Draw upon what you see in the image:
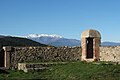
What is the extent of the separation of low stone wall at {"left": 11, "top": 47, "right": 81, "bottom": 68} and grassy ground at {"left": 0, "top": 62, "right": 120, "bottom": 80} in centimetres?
302

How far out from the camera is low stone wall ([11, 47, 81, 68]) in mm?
27031

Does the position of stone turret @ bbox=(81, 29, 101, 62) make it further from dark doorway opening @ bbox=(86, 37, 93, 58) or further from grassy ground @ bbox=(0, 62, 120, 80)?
grassy ground @ bbox=(0, 62, 120, 80)

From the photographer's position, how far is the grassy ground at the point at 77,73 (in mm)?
20156

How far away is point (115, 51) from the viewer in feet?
86.9

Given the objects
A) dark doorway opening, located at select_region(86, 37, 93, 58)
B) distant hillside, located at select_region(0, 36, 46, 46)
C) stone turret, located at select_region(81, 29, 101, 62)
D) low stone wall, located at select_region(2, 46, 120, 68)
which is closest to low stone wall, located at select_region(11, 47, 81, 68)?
low stone wall, located at select_region(2, 46, 120, 68)

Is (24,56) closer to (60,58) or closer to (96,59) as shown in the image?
(60,58)

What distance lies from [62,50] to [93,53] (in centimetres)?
269

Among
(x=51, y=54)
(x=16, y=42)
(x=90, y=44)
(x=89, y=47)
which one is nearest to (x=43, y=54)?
(x=51, y=54)

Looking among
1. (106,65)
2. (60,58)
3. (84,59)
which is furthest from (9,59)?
(106,65)

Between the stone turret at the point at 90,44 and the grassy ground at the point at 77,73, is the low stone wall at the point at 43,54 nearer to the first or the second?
the stone turret at the point at 90,44

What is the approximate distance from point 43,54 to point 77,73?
6.92 meters

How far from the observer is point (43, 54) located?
27797mm

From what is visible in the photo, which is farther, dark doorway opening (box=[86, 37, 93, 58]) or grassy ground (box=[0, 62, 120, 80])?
dark doorway opening (box=[86, 37, 93, 58])

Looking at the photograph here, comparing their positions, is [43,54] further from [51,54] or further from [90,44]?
[90,44]
